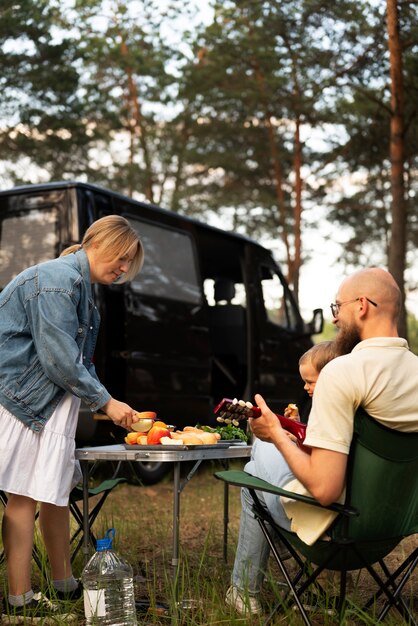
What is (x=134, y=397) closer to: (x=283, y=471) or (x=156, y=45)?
(x=283, y=471)

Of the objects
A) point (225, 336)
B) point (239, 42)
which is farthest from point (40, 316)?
point (239, 42)

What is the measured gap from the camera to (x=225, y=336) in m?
8.27

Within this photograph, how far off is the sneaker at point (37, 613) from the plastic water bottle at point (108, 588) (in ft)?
0.43

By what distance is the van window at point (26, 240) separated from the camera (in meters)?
6.36

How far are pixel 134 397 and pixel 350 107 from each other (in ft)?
29.0

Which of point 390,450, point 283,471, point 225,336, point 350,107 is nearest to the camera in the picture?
point 390,450

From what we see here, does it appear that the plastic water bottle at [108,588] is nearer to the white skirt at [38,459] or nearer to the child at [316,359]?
the white skirt at [38,459]

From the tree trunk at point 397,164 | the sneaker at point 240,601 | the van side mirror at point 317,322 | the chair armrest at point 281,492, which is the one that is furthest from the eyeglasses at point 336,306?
the tree trunk at point 397,164

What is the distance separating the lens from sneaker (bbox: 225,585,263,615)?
10.2 feet

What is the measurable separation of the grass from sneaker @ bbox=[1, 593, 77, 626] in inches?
3.6

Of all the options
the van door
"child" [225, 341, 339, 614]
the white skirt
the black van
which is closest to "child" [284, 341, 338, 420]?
"child" [225, 341, 339, 614]

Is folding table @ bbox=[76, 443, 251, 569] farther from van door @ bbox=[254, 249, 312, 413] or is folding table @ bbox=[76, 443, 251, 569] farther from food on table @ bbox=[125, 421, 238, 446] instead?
van door @ bbox=[254, 249, 312, 413]

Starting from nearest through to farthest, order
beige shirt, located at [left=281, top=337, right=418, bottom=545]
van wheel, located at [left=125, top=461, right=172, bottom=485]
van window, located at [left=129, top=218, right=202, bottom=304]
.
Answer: beige shirt, located at [left=281, top=337, right=418, bottom=545] → van window, located at [left=129, top=218, right=202, bottom=304] → van wheel, located at [left=125, top=461, right=172, bottom=485]

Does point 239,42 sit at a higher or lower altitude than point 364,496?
higher
